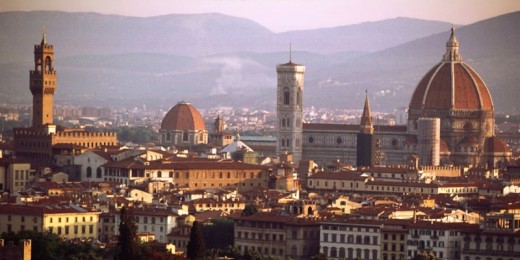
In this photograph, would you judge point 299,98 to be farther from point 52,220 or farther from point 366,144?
point 52,220

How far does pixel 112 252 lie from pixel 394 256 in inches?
433

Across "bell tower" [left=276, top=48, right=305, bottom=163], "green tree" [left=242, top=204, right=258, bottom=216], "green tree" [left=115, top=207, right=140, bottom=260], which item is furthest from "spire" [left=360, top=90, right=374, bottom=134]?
"green tree" [left=115, top=207, right=140, bottom=260]

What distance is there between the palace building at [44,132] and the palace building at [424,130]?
2382 cm

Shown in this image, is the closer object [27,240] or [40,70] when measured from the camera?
[27,240]

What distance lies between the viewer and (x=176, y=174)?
360ft

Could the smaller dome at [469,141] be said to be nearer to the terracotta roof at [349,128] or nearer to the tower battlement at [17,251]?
the terracotta roof at [349,128]

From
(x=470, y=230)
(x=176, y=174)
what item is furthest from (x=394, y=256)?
(x=176, y=174)

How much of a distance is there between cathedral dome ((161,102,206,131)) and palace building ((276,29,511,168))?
23.6 ft

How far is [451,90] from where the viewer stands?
15075 centimetres

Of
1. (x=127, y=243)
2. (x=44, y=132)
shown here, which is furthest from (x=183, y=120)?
(x=127, y=243)

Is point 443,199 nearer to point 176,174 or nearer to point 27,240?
point 176,174

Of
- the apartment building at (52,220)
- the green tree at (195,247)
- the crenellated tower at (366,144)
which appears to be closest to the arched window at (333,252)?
the green tree at (195,247)

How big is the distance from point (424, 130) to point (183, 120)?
78.3 feet

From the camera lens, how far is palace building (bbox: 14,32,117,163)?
119 m
